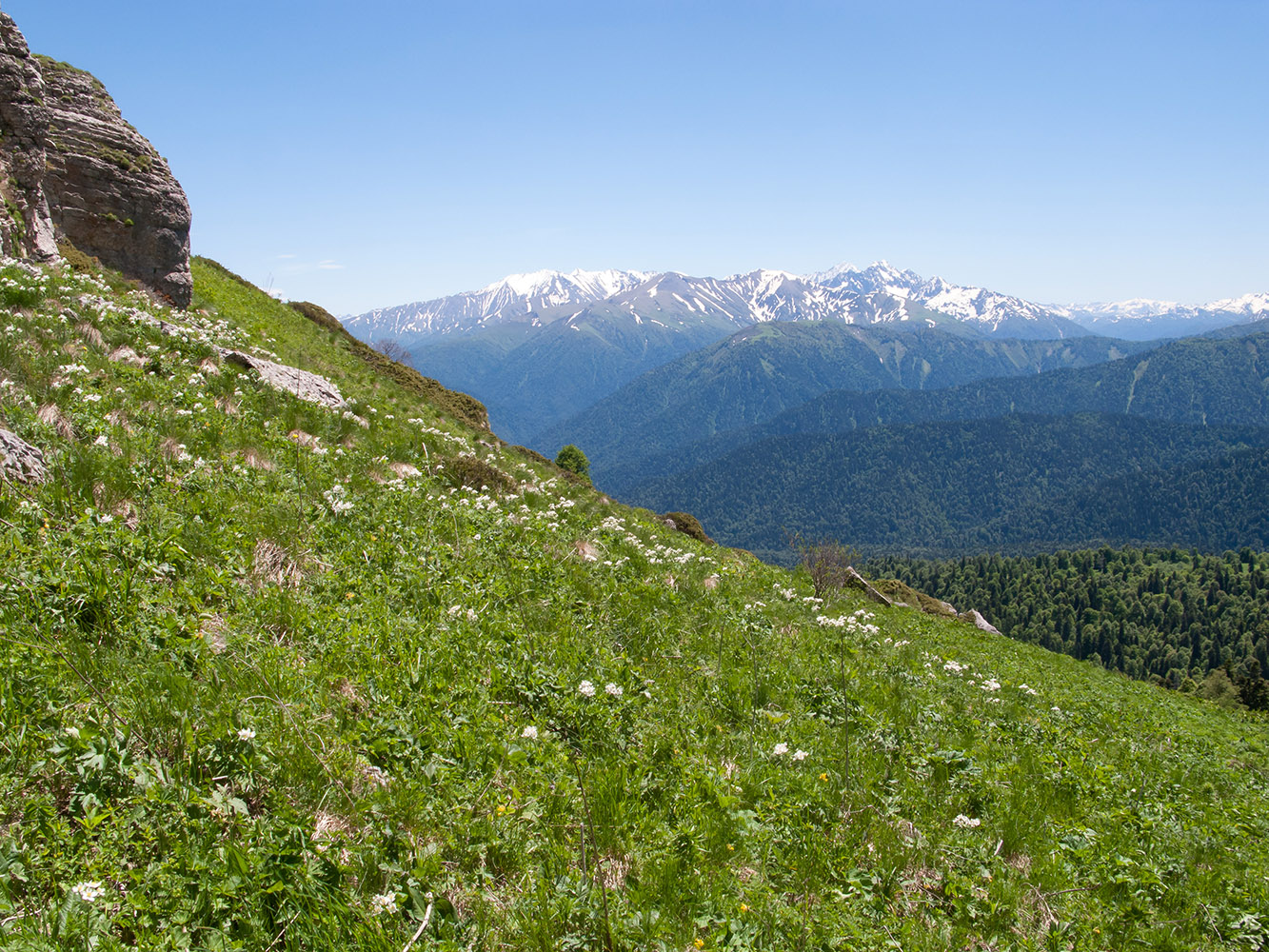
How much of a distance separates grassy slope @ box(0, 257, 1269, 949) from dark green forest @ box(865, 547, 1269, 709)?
12272 cm

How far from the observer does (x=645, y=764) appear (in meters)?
4.83

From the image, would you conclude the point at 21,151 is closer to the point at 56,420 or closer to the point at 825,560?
the point at 56,420

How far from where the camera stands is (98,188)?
2112 centimetres

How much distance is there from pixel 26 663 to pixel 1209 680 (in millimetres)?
71187

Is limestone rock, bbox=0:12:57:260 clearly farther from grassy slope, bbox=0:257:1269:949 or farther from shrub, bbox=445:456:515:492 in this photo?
shrub, bbox=445:456:515:492

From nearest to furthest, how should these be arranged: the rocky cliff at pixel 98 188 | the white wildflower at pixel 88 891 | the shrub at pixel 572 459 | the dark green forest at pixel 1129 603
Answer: the white wildflower at pixel 88 891, the rocky cliff at pixel 98 188, the shrub at pixel 572 459, the dark green forest at pixel 1129 603

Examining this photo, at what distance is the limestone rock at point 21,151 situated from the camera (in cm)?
1625

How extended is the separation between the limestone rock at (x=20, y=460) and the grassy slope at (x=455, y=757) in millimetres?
211

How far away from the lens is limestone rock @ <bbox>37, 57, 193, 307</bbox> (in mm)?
20622

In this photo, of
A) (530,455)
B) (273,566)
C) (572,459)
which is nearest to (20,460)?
(273,566)

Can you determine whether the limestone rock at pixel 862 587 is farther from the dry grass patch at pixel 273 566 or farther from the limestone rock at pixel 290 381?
the dry grass patch at pixel 273 566

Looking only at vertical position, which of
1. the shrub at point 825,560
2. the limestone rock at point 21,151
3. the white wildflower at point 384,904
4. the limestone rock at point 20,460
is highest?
the limestone rock at point 21,151

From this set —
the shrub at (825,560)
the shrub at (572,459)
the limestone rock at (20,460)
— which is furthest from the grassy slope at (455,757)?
the shrub at (572,459)

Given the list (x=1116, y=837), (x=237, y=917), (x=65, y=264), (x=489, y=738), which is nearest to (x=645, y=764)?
(x=489, y=738)
